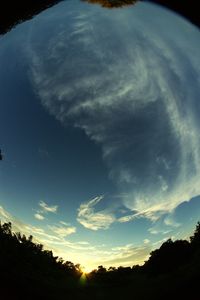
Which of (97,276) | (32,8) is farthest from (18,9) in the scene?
(97,276)

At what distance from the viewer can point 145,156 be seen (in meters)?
6.46

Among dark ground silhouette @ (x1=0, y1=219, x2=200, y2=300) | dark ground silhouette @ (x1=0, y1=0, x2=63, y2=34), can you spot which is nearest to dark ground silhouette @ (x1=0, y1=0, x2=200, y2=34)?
dark ground silhouette @ (x1=0, y1=0, x2=63, y2=34)

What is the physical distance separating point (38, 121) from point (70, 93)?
3.32ft

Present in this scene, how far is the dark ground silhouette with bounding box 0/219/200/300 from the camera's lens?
212 inches

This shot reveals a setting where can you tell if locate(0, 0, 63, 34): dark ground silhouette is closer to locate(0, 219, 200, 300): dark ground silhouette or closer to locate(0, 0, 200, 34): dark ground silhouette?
locate(0, 0, 200, 34): dark ground silhouette

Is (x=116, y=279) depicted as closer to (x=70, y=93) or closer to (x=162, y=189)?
(x=162, y=189)

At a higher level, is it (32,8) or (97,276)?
(32,8)

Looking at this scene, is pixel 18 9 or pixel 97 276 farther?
pixel 18 9

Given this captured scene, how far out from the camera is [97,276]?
218 inches

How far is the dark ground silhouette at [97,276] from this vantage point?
17.6ft

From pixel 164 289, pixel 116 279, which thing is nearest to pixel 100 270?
pixel 116 279

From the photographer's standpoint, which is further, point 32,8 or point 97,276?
point 32,8

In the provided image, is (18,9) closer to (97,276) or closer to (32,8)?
(32,8)

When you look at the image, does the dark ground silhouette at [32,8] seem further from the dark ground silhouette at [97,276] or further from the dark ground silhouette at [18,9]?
the dark ground silhouette at [97,276]
